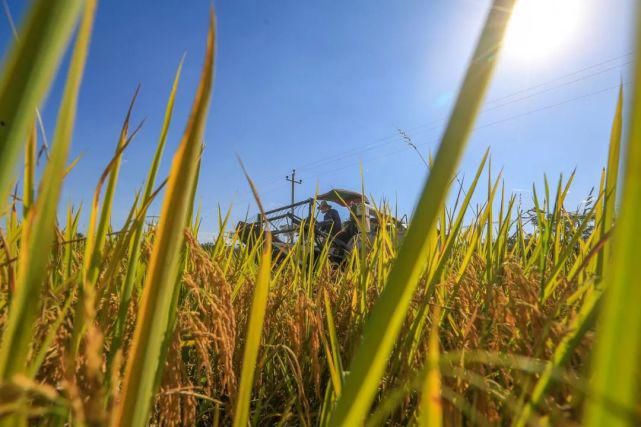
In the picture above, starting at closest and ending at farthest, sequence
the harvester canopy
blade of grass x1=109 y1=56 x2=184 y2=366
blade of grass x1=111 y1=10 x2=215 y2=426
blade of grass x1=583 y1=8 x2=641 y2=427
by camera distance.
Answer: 1. blade of grass x1=583 y1=8 x2=641 y2=427
2. blade of grass x1=111 y1=10 x2=215 y2=426
3. blade of grass x1=109 y1=56 x2=184 y2=366
4. the harvester canopy

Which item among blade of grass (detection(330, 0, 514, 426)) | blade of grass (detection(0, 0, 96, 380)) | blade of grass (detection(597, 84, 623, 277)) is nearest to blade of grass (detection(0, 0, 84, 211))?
blade of grass (detection(0, 0, 96, 380))

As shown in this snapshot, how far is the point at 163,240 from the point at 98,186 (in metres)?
0.16

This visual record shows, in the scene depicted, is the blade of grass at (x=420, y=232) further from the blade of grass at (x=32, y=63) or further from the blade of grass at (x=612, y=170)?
the blade of grass at (x=612, y=170)

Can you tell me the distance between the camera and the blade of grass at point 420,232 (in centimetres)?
19

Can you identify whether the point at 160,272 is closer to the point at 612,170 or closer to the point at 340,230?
the point at 612,170

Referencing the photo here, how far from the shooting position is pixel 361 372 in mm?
216

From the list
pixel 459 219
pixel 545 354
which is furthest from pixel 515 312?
pixel 459 219

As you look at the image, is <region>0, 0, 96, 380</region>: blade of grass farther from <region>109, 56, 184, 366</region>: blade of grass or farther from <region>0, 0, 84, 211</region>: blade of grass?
<region>109, 56, 184, 366</region>: blade of grass

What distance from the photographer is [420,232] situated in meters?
0.20

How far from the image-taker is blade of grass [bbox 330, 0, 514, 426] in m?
0.19

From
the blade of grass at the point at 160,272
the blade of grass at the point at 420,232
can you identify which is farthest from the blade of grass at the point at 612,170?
the blade of grass at the point at 160,272

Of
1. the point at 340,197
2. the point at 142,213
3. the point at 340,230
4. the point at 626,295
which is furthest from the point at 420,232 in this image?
the point at 340,230

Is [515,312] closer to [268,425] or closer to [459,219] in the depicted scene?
[459,219]

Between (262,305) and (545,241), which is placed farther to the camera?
(545,241)
